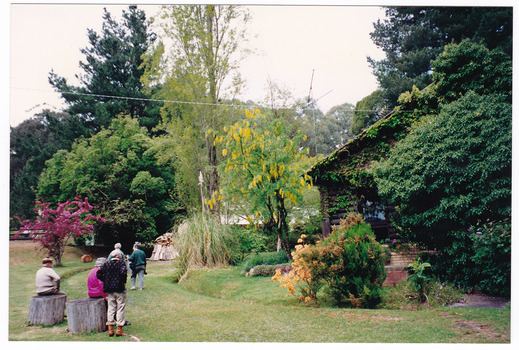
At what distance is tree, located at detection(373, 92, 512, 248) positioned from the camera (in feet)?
23.1

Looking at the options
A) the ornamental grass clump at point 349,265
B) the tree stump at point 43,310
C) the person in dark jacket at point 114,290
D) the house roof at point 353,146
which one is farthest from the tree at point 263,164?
the tree stump at point 43,310

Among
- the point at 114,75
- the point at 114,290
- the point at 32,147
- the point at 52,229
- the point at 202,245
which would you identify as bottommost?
the point at 114,290

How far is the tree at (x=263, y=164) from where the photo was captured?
10.2 meters

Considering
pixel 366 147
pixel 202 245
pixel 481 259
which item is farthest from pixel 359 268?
pixel 202 245

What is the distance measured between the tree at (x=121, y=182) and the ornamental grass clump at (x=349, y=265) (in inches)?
480

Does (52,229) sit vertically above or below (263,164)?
below

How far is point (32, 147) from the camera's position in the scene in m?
15.0

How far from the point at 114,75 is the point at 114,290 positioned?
20.2 meters

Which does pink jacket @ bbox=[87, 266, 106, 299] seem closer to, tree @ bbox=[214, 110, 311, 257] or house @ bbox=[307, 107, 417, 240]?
tree @ bbox=[214, 110, 311, 257]

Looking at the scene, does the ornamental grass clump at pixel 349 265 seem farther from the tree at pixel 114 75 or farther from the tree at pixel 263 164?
the tree at pixel 114 75

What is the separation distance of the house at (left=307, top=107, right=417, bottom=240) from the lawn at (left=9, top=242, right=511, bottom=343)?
404 cm

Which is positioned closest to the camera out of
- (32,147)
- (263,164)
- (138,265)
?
(263,164)

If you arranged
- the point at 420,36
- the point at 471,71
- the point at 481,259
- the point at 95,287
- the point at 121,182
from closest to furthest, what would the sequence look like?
the point at 95,287, the point at 481,259, the point at 471,71, the point at 420,36, the point at 121,182

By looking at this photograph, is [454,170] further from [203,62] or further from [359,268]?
[203,62]
